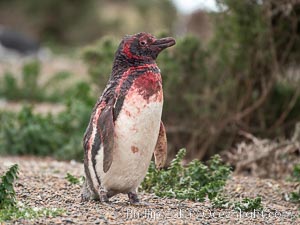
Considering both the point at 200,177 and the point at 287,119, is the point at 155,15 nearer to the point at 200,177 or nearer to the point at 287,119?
the point at 287,119

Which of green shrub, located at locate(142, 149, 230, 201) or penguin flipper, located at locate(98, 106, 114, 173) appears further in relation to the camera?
green shrub, located at locate(142, 149, 230, 201)

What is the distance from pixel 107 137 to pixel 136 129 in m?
0.17

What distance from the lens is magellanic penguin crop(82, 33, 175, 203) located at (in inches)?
173

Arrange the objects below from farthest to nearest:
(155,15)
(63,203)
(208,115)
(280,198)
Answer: (155,15) < (208,115) < (280,198) < (63,203)

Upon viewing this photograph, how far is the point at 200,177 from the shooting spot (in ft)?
17.8

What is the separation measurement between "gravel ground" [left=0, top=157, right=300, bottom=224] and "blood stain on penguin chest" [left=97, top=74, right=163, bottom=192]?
23 cm

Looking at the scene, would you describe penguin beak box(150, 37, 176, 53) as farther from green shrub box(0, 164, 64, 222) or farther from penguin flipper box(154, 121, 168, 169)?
green shrub box(0, 164, 64, 222)

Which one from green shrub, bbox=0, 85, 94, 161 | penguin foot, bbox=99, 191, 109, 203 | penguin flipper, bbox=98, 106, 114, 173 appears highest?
penguin flipper, bbox=98, 106, 114, 173

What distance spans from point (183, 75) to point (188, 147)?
2.65ft

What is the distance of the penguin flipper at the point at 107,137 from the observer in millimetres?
4387

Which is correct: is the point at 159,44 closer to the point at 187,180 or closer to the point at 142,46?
the point at 142,46

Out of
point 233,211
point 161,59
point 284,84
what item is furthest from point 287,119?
point 233,211

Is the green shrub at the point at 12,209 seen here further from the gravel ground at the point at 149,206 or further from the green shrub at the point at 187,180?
the green shrub at the point at 187,180

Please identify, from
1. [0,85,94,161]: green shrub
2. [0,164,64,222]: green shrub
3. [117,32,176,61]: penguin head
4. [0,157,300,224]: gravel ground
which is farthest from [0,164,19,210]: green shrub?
[0,85,94,161]: green shrub
